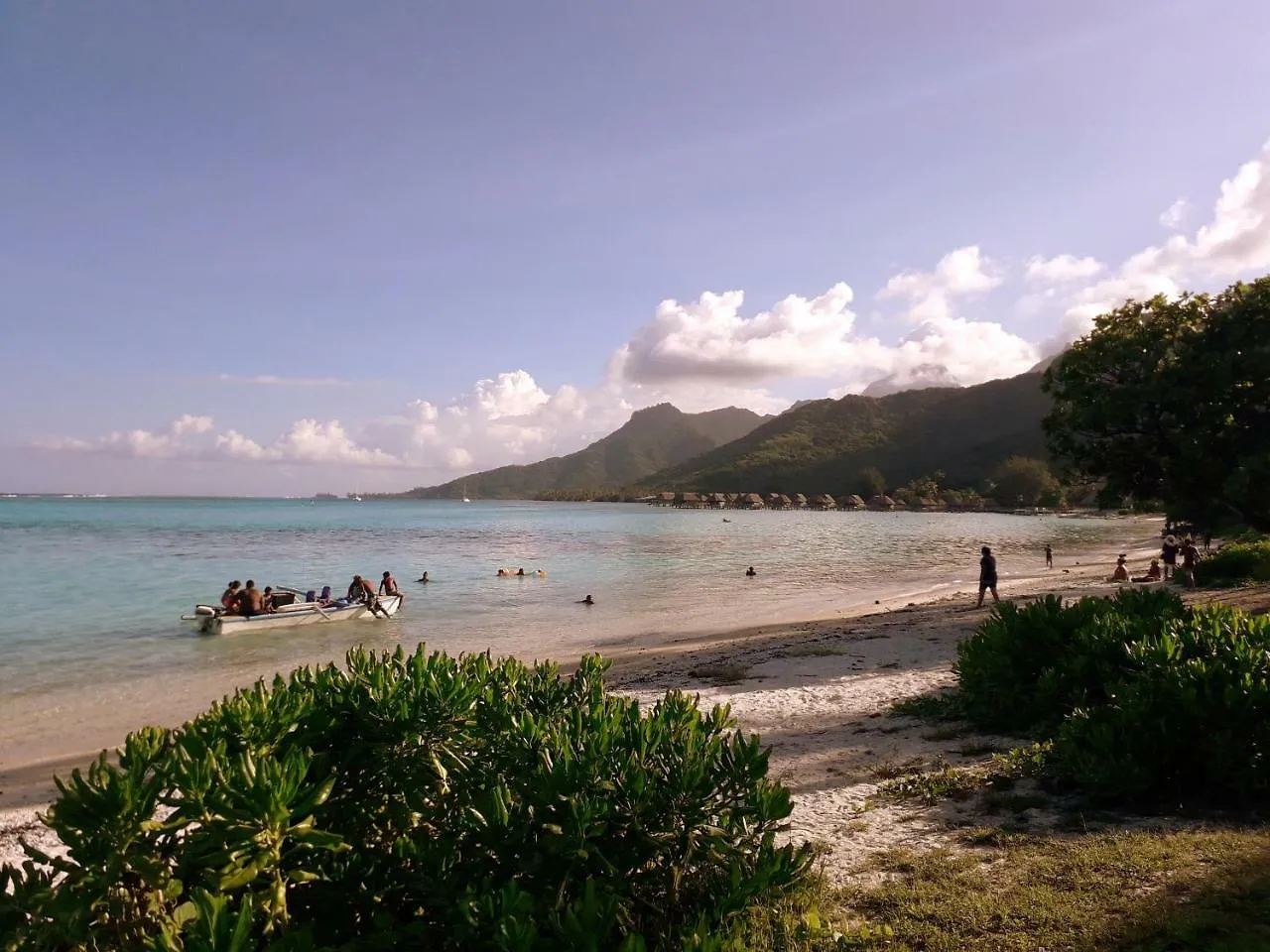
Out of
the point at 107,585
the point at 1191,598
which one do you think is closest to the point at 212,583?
the point at 107,585

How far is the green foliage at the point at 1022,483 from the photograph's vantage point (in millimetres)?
130250

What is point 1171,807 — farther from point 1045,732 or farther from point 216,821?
point 216,821

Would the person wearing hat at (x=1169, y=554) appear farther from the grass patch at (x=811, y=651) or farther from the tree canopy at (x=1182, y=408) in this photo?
the grass patch at (x=811, y=651)

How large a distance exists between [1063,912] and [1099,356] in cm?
1670

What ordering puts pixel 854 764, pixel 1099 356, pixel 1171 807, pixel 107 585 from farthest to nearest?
pixel 107 585 < pixel 1099 356 < pixel 854 764 < pixel 1171 807

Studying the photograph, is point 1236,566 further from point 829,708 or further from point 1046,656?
point 829,708

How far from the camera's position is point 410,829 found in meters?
3.74

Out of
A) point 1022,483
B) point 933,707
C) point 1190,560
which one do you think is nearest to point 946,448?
point 1022,483

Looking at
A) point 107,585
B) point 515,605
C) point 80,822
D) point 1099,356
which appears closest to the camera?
point 80,822

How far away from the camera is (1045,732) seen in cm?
743

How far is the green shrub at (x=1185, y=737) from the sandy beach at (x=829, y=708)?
122 cm

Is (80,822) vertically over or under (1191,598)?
over

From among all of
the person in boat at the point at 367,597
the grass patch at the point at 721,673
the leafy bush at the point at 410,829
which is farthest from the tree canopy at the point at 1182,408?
the person in boat at the point at 367,597

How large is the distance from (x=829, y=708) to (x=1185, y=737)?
473cm
